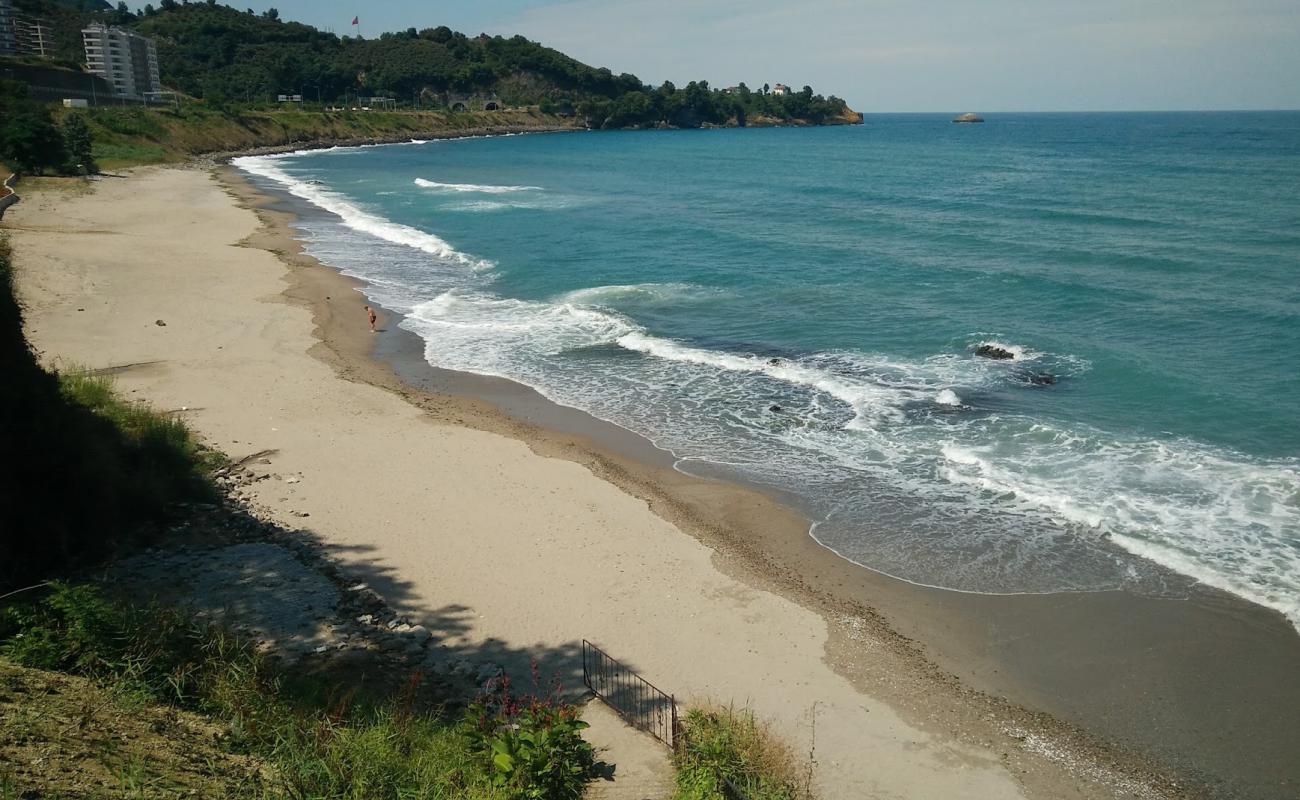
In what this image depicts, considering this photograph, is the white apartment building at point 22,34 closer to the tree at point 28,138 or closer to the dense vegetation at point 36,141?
the dense vegetation at point 36,141

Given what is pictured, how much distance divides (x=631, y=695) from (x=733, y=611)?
2853 mm

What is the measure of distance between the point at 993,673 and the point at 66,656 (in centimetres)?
1118

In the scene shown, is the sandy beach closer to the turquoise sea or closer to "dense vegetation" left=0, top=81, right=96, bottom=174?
the turquoise sea

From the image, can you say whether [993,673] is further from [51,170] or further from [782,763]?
[51,170]

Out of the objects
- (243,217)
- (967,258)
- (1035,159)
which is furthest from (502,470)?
(1035,159)

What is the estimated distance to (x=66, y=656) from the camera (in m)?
7.91

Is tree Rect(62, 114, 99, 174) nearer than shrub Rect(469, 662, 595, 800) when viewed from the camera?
No

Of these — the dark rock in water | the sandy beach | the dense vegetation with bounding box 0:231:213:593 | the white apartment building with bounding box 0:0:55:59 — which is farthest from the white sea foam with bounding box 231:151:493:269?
the white apartment building with bounding box 0:0:55:59

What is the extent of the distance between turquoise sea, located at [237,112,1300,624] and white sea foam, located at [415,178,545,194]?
6699 millimetres

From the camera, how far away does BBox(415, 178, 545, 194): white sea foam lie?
69.2m

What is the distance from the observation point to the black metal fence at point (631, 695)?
9984 millimetres

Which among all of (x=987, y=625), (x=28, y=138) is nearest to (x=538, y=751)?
(x=987, y=625)

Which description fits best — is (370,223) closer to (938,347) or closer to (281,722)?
(938,347)

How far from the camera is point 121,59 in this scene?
5546 inches
